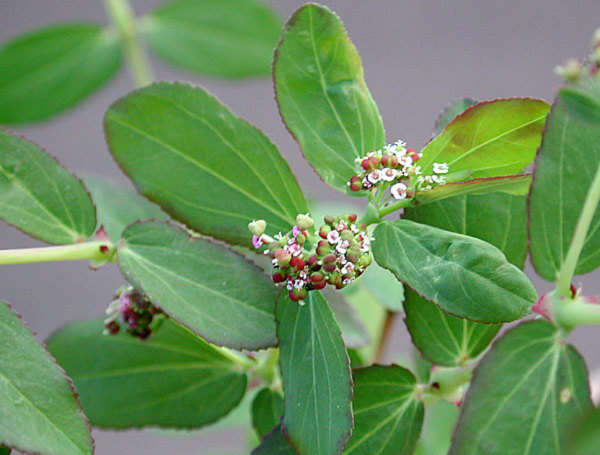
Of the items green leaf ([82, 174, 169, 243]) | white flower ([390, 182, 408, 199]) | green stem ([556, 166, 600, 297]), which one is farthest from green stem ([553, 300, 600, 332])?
green leaf ([82, 174, 169, 243])

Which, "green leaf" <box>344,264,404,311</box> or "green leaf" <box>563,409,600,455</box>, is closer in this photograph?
"green leaf" <box>563,409,600,455</box>

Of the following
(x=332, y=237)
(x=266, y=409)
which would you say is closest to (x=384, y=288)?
(x=266, y=409)

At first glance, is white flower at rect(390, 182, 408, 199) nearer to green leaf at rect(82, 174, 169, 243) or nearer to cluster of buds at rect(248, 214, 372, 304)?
cluster of buds at rect(248, 214, 372, 304)

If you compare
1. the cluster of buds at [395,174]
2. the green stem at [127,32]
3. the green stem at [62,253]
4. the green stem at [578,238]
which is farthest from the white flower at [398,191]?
the green stem at [127,32]

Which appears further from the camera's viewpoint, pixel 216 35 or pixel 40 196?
pixel 216 35

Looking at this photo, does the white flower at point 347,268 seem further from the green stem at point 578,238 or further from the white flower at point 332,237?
the green stem at point 578,238

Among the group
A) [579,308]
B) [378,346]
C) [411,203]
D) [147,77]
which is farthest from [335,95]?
[147,77]

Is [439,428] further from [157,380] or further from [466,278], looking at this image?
[466,278]
